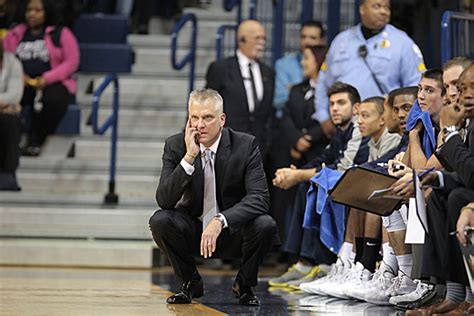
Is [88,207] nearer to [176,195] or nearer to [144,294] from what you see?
[144,294]

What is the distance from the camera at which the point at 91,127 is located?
1102 centimetres

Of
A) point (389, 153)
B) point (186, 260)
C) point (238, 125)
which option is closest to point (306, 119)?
point (238, 125)

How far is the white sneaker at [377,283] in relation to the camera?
661 cm

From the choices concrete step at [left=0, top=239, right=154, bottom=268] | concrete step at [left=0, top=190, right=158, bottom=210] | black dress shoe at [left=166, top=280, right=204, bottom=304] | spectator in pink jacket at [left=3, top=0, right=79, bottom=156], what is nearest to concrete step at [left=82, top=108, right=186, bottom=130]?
spectator in pink jacket at [left=3, top=0, right=79, bottom=156]

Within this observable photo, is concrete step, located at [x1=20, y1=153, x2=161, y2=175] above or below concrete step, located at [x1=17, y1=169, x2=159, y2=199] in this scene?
above

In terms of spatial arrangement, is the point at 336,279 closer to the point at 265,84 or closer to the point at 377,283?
the point at 377,283

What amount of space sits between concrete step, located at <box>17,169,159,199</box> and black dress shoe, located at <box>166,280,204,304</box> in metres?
3.88

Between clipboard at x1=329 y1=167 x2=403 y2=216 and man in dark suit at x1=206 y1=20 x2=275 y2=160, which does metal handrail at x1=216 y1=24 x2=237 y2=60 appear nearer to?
man in dark suit at x1=206 y1=20 x2=275 y2=160

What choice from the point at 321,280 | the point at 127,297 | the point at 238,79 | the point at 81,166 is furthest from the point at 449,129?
the point at 81,166

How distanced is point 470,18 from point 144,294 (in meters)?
2.90

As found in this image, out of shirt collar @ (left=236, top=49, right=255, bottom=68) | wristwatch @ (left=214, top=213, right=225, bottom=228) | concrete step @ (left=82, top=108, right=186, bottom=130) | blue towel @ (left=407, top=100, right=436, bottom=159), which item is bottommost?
wristwatch @ (left=214, top=213, right=225, bottom=228)

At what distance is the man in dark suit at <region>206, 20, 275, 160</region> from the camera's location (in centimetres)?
942

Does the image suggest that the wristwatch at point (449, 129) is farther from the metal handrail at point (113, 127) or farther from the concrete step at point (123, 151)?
the concrete step at point (123, 151)

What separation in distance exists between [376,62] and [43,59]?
3.38 m
